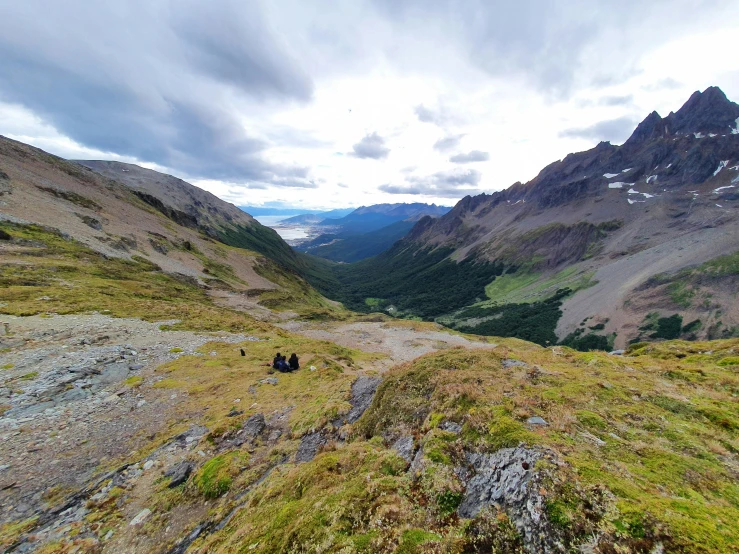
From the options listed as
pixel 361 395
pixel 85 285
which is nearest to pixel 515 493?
pixel 361 395

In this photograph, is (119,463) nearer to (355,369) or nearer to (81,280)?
(355,369)

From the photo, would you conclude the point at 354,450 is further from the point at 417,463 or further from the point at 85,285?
the point at 85,285

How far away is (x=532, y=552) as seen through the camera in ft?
19.0

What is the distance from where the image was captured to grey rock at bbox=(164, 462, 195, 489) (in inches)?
494

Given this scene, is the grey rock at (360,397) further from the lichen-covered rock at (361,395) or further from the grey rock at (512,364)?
the grey rock at (512,364)

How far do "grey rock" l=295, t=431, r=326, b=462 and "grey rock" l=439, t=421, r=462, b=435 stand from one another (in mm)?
5948

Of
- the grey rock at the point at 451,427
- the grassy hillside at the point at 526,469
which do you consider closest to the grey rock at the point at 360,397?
the grassy hillside at the point at 526,469

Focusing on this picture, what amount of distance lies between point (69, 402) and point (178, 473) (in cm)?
1099

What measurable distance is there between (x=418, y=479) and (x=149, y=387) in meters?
21.2

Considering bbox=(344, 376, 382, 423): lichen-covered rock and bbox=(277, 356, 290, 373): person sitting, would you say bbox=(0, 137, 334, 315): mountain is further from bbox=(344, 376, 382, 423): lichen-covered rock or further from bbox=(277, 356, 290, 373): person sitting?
bbox=(344, 376, 382, 423): lichen-covered rock

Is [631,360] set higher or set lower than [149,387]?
higher

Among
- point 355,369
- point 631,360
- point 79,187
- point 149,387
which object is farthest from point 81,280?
point 79,187

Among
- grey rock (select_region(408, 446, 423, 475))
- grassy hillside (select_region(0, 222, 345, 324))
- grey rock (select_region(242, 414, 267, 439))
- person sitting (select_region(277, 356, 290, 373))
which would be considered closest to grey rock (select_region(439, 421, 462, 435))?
grey rock (select_region(408, 446, 423, 475))

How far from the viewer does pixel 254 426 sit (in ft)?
54.6
